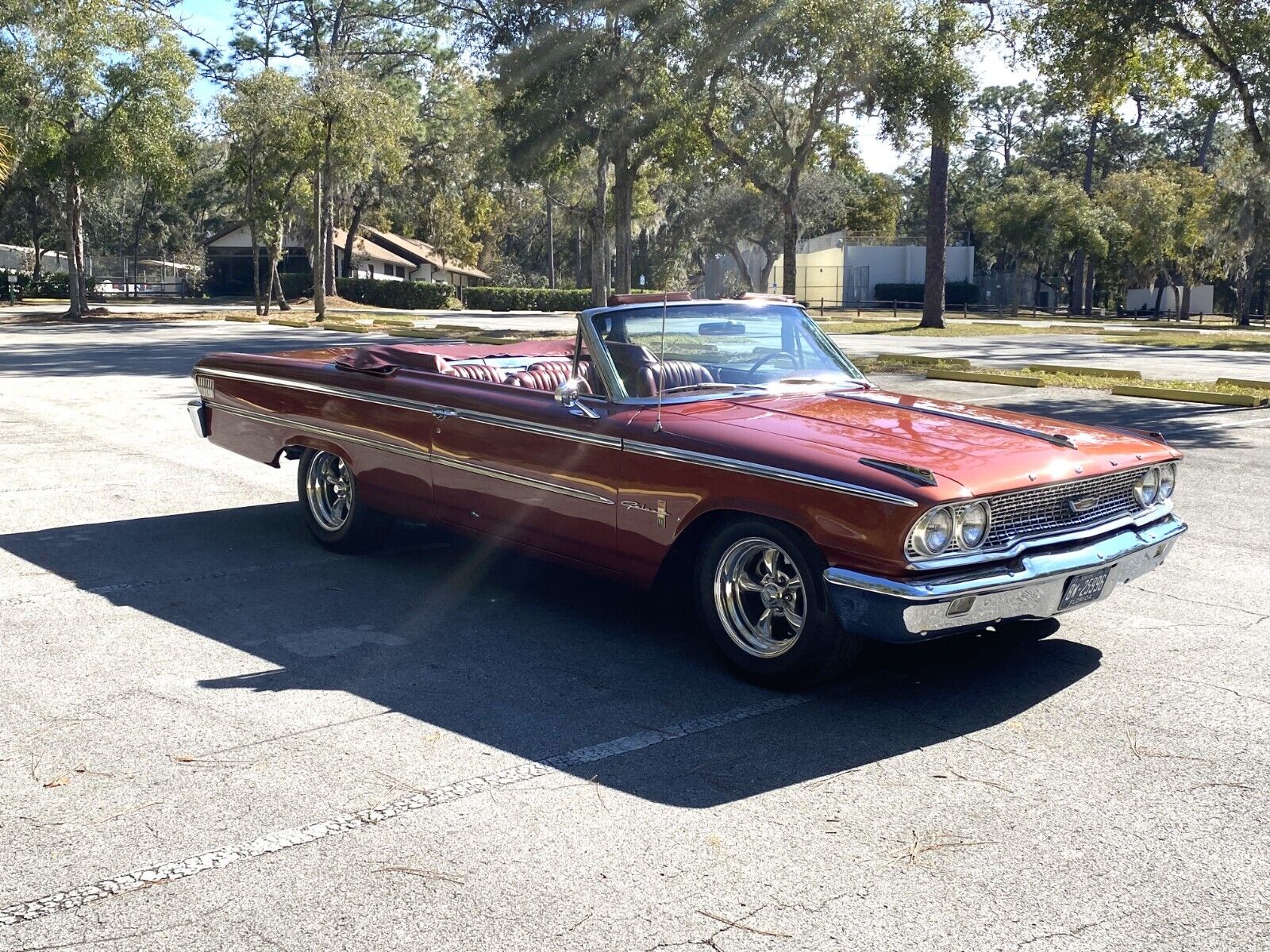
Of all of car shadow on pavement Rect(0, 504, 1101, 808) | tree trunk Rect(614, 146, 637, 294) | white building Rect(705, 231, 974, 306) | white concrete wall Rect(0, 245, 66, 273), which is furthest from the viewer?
white concrete wall Rect(0, 245, 66, 273)

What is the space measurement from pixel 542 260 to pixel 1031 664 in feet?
301

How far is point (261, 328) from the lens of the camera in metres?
36.5

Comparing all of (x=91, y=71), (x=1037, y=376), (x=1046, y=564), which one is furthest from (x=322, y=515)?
(x=91, y=71)

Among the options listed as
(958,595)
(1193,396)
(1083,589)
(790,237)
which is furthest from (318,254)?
(958,595)

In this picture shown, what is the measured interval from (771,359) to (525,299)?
6028 cm

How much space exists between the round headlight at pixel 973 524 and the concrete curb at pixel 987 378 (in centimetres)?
1367

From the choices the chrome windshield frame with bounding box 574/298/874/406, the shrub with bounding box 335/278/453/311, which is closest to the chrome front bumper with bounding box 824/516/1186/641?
the chrome windshield frame with bounding box 574/298/874/406

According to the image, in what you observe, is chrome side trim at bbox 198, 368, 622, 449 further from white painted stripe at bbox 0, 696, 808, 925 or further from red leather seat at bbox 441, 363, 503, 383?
white painted stripe at bbox 0, 696, 808, 925

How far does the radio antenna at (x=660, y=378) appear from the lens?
5.53 m

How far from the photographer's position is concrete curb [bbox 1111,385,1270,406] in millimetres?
15477

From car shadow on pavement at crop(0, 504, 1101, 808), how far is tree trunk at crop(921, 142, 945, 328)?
2954 cm

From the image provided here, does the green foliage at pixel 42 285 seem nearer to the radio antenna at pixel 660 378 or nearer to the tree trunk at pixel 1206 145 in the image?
the tree trunk at pixel 1206 145

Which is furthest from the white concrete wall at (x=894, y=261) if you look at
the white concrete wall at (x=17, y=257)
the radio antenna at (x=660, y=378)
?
the radio antenna at (x=660, y=378)

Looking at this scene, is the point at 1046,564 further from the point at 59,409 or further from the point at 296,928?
the point at 59,409
